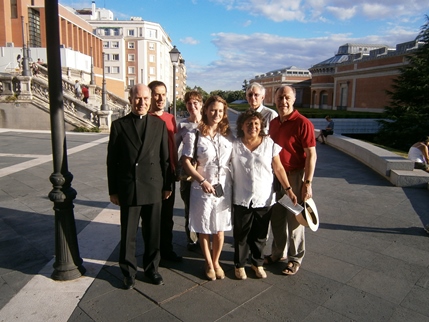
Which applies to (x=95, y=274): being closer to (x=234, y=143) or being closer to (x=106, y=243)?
(x=106, y=243)

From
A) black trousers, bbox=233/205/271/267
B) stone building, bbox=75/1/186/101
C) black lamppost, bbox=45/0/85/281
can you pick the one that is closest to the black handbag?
black trousers, bbox=233/205/271/267

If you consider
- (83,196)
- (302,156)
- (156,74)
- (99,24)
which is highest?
(99,24)

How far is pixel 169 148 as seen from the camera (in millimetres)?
3852

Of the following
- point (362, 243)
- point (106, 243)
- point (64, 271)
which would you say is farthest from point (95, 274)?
point (362, 243)

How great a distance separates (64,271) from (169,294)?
1142 millimetres

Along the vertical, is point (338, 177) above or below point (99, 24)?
below

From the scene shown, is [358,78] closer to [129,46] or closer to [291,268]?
[291,268]

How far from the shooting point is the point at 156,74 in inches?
3425

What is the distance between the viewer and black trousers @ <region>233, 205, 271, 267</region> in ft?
11.9

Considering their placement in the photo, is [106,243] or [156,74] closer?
[106,243]

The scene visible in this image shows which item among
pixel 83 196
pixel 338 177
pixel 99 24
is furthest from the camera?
pixel 99 24

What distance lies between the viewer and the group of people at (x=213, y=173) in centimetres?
340

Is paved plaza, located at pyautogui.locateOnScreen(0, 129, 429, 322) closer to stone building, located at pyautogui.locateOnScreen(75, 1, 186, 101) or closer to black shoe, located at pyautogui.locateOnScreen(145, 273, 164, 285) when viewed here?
black shoe, located at pyautogui.locateOnScreen(145, 273, 164, 285)

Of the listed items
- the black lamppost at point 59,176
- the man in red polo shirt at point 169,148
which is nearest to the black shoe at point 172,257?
the man in red polo shirt at point 169,148
